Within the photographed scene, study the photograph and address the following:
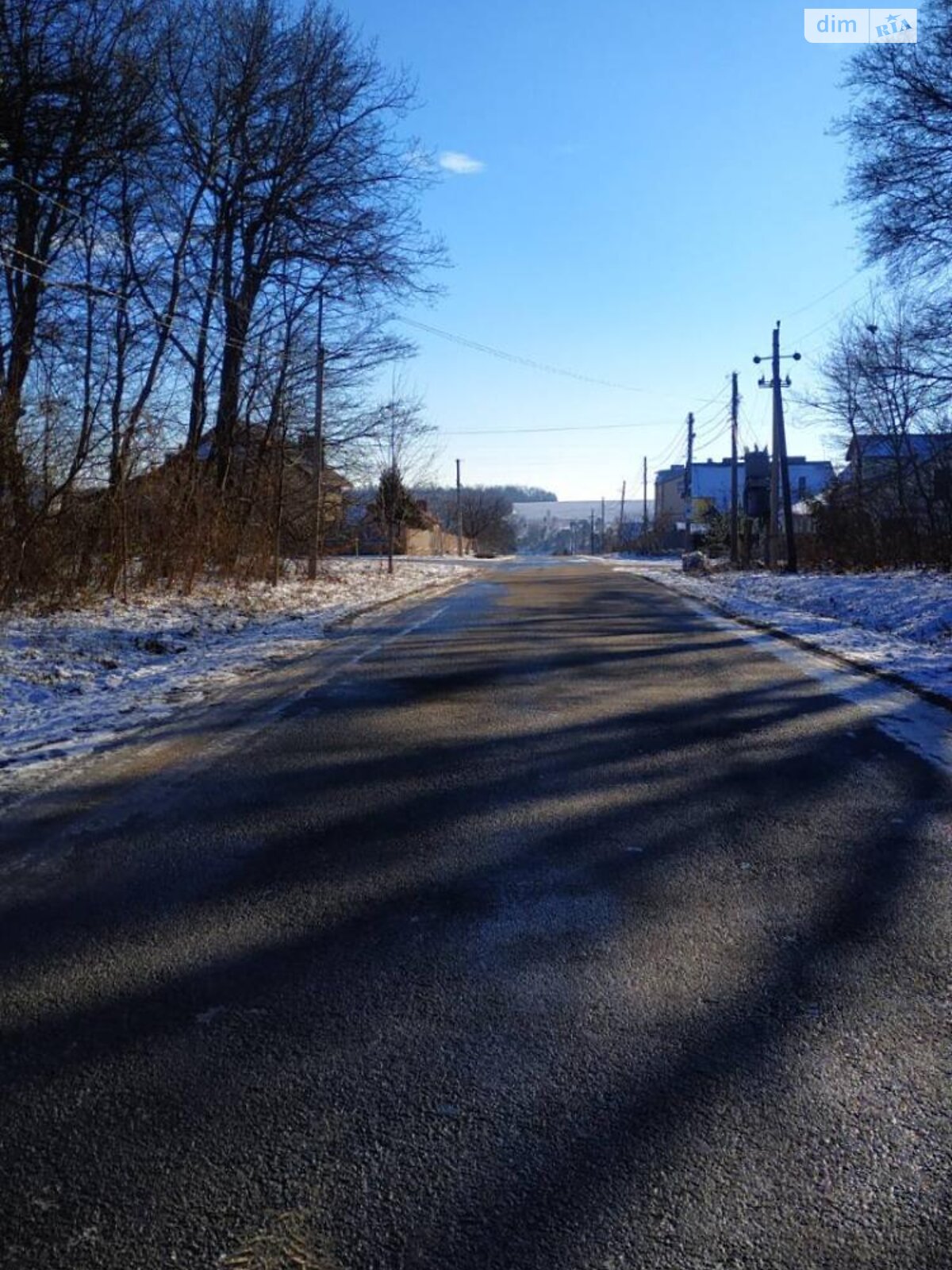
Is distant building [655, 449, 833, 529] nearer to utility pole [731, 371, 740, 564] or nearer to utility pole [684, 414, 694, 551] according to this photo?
utility pole [684, 414, 694, 551]

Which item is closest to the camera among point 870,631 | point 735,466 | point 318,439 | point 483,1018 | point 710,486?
point 483,1018

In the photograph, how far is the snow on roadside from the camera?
1241cm

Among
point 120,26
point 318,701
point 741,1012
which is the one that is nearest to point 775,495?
point 120,26

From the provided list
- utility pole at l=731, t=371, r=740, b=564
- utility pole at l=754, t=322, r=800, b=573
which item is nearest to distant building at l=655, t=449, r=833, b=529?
utility pole at l=731, t=371, r=740, b=564

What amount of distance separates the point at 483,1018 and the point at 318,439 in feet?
78.9

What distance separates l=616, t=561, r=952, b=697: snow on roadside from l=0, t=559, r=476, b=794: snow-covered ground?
6896 mm

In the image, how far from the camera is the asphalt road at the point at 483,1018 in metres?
2.48

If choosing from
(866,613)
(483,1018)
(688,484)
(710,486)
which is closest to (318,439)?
(866,613)

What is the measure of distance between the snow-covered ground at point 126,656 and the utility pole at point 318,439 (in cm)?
548

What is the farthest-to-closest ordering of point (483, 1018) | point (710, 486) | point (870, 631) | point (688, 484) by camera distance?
point (710, 486) → point (688, 484) → point (870, 631) → point (483, 1018)

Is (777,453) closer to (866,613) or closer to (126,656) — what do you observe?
(866,613)

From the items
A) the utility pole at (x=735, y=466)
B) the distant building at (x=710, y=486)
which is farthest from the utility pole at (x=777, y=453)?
the distant building at (x=710, y=486)

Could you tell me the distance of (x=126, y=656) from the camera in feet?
41.1

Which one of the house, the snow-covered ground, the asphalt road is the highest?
the house
